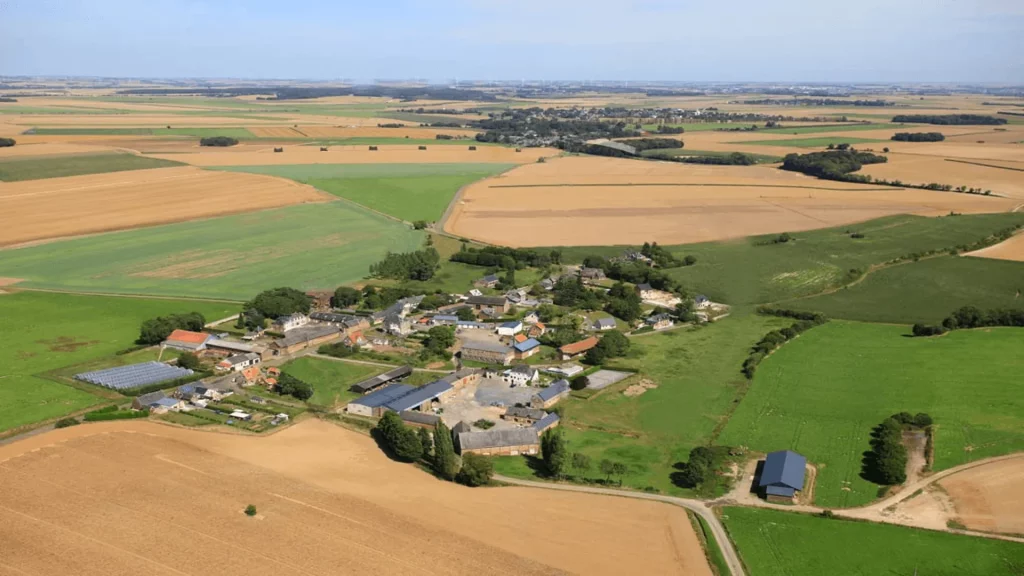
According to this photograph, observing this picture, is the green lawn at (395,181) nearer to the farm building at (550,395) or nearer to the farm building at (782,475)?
the farm building at (550,395)

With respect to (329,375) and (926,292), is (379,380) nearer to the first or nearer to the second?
(329,375)

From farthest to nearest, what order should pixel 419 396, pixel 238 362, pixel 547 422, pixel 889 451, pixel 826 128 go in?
pixel 826 128
pixel 238 362
pixel 419 396
pixel 547 422
pixel 889 451

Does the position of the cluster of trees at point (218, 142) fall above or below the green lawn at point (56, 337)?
above

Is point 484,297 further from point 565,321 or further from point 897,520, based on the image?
point 897,520

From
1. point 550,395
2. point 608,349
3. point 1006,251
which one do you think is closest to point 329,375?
point 550,395

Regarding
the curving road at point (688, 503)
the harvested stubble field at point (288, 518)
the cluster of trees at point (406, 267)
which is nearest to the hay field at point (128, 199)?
the cluster of trees at point (406, 267)

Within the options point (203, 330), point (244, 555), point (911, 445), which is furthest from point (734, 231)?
point (244, 555)

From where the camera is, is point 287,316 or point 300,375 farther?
point 287,316
